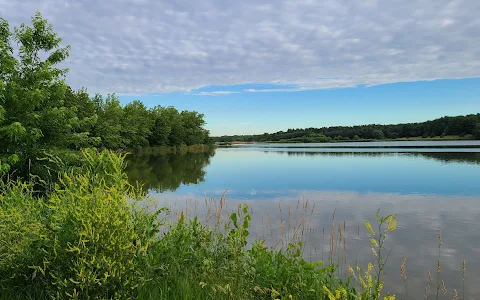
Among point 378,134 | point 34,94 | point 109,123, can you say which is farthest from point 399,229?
point 378,134

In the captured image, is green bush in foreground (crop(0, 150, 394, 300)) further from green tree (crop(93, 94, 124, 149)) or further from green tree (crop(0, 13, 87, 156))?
green tree (crop(93, 94, 124, 149))

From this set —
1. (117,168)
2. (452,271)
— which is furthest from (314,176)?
(117,168)

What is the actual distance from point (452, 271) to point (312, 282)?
4599 millimetres

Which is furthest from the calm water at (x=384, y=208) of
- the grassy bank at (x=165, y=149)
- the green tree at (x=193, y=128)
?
the green tree at (x=193, y=128)

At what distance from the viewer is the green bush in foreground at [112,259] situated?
353 centimetres

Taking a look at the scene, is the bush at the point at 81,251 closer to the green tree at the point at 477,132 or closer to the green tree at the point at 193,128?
the green tree at the point at 193,128

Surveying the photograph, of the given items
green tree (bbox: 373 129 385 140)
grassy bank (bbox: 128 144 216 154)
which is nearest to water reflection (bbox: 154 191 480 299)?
grassy bank (bbox: 128 144 216 154)

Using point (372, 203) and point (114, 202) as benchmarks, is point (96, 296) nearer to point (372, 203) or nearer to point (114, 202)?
point (114, 202)

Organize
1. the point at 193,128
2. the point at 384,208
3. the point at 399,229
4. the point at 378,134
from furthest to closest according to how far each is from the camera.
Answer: the point at 378,134, the point at 193,128, the point at 384,208, the point at 399,229

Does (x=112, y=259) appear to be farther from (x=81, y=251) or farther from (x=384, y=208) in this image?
(x=384, y=208)

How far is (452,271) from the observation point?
26.1 feet

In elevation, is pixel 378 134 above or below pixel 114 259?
above

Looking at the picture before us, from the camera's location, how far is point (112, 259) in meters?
3.59

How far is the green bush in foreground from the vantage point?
11.6 feet
